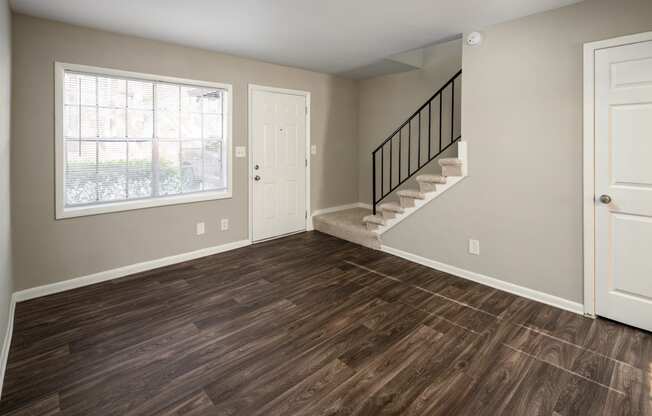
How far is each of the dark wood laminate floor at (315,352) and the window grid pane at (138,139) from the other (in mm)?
1020

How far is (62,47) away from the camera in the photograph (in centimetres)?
313

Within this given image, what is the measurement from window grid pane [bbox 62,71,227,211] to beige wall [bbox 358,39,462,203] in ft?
8.46

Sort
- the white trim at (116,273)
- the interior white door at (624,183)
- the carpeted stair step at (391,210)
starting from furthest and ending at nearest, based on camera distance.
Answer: the carpeted stair step at (391,210)
the white trim at (116,273)
the interior white door at (624,183)

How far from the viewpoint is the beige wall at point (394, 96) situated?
480 cm

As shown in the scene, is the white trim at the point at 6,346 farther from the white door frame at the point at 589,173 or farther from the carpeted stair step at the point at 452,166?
the white door frame at the point at 589,173

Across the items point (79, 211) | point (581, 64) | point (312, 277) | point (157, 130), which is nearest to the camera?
point (581, 64)

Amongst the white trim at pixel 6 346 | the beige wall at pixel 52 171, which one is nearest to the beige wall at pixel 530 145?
the beige wall at pixel 52 171

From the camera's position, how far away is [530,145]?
3021 millimetres

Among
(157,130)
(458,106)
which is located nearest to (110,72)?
(157,130)

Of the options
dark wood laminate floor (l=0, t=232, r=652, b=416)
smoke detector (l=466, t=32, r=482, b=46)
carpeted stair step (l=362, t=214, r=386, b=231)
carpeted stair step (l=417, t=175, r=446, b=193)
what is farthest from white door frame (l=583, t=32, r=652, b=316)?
carpeted stair step (l=362, t=214, r=386, b=231)

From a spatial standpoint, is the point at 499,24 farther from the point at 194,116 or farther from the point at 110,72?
the point at 110,72

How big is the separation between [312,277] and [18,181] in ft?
8.90

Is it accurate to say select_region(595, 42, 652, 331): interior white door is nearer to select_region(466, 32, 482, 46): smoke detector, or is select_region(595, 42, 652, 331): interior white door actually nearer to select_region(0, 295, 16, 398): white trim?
select_region(466, 32, 482, 46): smoke detector

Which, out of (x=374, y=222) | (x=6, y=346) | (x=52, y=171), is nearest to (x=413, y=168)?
(x=374, y=222)
